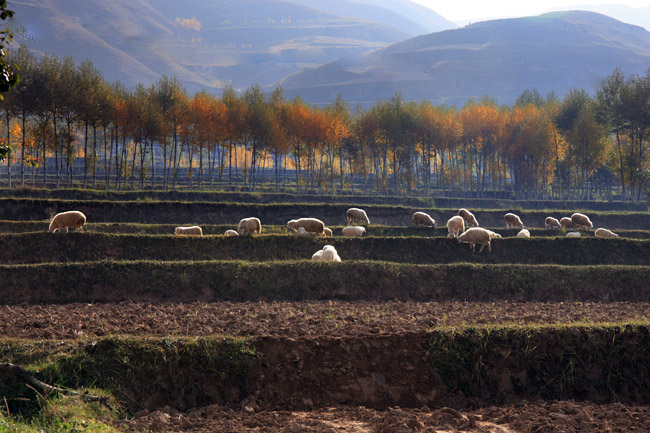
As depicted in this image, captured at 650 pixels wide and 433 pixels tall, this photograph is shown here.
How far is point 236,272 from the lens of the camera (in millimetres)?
23531

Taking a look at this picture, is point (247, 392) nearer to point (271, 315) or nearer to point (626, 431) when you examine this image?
point (271, 315)

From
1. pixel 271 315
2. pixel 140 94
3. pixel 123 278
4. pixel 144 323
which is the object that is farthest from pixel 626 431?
pixel 140 94

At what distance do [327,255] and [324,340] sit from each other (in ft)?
40.4

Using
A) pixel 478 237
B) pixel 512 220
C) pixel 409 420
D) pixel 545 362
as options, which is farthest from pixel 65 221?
pixel 512 220

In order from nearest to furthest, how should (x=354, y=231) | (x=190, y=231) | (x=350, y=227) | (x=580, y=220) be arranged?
(x=190, y=231) < (x=354, y=231) < (x=350, y=227) < (x=580, y=220)

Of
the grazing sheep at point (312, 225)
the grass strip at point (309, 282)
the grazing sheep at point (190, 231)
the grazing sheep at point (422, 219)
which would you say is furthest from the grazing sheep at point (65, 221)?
the grazing sheep at point (422, 219)

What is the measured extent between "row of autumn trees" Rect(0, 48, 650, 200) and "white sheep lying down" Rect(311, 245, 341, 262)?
31.7 meters

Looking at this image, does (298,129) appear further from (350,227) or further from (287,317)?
(287,317)

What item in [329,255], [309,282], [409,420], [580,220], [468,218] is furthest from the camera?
[580,220]

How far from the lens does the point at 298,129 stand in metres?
66.1

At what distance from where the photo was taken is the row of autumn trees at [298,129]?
1984 inches

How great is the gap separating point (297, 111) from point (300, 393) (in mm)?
56036

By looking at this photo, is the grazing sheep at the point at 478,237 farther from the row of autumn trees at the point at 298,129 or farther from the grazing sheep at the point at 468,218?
the row of autumn trees at the point at 298,129

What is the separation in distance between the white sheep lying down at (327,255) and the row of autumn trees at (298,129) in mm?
31675
